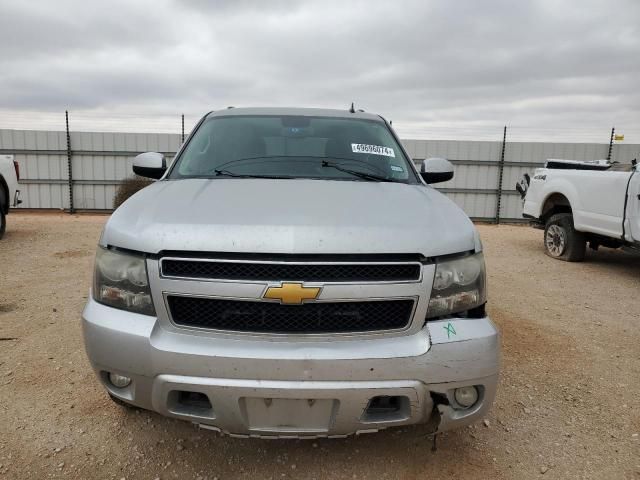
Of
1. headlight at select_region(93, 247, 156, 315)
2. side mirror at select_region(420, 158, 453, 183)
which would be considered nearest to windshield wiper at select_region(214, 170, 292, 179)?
headlight at select_region(93, 247, 156, 315)

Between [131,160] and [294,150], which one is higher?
[294,150]

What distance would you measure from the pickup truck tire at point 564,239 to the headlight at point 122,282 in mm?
7185

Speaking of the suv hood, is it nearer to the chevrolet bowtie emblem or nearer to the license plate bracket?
the chevrolet bowtie emblem

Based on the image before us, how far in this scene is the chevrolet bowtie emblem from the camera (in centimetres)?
183

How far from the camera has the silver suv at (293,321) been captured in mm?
1837

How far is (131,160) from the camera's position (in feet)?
47.5

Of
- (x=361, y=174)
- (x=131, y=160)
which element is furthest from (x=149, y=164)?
(x=131, y=160)

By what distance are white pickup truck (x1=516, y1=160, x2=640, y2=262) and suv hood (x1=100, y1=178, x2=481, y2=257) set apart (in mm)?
5005

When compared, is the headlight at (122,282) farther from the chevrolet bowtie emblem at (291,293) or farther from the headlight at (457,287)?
the headlight at (457,287)

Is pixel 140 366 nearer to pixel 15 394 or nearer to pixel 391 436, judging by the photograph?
pixel 391 436

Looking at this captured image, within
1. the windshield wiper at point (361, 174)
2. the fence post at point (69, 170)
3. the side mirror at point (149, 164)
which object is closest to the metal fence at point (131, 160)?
the fence post at point (69, 170)

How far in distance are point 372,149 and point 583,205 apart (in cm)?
522

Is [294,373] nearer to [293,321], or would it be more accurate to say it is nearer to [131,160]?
[293,321]

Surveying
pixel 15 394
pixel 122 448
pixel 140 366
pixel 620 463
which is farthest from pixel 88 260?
pixel 620 463
